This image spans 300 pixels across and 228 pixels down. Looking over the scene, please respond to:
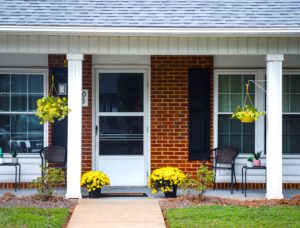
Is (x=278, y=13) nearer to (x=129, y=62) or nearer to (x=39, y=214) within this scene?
(x=129, y=62)

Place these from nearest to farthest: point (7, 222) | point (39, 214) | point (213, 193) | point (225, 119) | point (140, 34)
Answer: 1. point (7, 222)
2. point (39, 214)
3. point (140, 34)
4. point (213, 193)
5. point (225, 119)

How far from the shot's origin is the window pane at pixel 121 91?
13484 millimetres

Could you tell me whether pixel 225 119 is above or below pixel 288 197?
above

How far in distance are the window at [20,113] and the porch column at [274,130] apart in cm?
466

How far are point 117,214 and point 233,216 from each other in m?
1.83

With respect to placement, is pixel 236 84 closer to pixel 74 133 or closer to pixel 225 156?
pixel 225 156

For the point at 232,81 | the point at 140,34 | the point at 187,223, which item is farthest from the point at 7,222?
the point at 232,81

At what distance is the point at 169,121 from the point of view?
13.4 meters

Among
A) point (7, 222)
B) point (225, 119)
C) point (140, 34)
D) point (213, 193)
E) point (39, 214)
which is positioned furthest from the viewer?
point (225, 119)

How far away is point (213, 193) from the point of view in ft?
41.5

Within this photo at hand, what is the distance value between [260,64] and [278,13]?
4.68ft

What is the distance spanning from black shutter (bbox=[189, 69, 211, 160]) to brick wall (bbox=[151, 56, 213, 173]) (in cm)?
10

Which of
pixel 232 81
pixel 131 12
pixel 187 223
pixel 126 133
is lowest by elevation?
pixel 187 223

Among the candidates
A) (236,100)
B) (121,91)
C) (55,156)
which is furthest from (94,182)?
(236,100)
